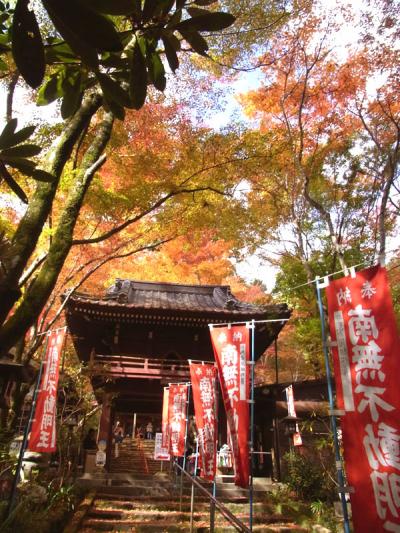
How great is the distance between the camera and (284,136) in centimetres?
1152

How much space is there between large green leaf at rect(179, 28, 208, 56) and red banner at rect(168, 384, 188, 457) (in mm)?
10627

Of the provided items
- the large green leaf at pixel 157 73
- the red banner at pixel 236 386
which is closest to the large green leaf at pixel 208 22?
the large green leaf at pixel 157 73

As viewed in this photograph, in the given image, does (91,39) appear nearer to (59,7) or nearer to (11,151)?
(59,7)

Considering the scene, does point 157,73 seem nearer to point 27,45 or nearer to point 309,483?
point 27,45

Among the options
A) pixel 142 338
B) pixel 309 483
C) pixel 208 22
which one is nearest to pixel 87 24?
pixel 208 22

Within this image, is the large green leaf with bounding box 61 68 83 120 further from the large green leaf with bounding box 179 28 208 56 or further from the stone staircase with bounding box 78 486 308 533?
the stone staircase with bounding box 78 486 308 533

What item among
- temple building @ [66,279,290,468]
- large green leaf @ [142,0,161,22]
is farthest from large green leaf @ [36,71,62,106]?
temple building @ [66,279,290,468]

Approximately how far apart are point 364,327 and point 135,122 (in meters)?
8.33

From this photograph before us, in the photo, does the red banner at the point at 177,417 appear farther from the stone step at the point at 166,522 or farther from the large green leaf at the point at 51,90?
the large green leaf at the point at 51,90

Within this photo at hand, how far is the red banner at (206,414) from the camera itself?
7.11 metres

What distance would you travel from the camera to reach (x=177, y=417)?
11.2 meters

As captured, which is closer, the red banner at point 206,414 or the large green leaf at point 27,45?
the large green leaf at point 27,45

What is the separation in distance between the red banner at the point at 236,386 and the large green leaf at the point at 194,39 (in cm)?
546

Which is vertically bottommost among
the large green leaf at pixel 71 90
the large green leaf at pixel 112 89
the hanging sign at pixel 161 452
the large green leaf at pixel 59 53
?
the hanging sign at pixel 161 452
